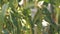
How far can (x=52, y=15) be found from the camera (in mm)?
894

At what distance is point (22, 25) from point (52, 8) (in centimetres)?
15

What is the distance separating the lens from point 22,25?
918 mm

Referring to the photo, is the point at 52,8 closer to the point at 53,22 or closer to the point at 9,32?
the point at 53,22

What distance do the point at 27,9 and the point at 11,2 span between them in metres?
0.09

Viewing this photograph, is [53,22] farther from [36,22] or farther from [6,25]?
[6,25]

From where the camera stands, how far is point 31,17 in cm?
89

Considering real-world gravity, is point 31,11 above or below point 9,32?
above

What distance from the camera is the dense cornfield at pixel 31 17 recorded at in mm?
871

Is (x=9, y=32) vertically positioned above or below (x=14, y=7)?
below

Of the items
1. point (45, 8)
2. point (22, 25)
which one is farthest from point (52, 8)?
point (22, 25)

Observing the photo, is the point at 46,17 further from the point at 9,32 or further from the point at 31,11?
the point at 9,32

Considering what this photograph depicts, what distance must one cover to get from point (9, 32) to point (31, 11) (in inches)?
6.1

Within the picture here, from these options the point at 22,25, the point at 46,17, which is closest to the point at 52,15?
the point at 46,17

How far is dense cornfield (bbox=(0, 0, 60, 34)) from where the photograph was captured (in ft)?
2.86
